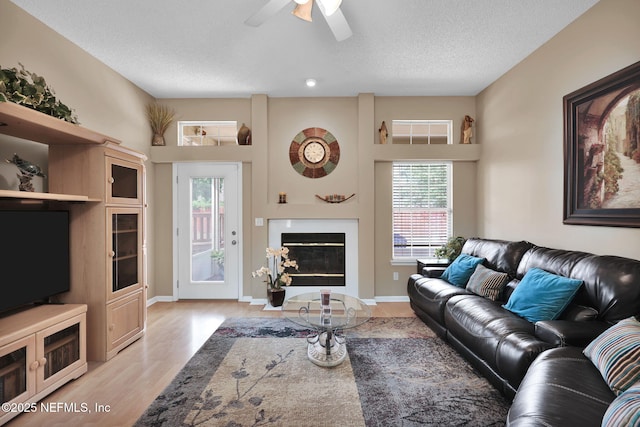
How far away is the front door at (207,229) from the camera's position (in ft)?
15.2

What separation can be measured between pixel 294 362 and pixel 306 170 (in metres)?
2.71

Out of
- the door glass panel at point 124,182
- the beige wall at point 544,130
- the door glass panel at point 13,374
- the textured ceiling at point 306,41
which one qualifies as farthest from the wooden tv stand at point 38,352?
the beige wall at point 544,130

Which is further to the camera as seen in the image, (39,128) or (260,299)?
(260,299)

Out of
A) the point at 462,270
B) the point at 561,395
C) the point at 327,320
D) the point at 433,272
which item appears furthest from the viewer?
the point at 433,272

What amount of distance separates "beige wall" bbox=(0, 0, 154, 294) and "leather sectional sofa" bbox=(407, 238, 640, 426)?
3746 millimetres

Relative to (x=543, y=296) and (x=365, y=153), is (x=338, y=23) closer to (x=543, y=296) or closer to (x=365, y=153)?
(x=365, y=153)

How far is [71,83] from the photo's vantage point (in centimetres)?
309

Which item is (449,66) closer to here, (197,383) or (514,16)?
(514,16)

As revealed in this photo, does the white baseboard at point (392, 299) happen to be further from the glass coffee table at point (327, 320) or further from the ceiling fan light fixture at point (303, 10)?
the ceiling fan light fixture at point (303, 10)

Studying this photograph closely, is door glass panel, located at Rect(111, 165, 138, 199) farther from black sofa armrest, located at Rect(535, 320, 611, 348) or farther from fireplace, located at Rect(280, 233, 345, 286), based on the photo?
black sofa armrest, located at Rect(535, 320, 611, 348)

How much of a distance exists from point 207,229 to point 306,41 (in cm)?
288

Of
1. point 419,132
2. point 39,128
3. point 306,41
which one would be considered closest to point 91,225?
point 39,128

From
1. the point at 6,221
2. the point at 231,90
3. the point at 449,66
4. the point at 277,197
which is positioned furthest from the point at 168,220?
the point at 449,66

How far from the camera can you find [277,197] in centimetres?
463
